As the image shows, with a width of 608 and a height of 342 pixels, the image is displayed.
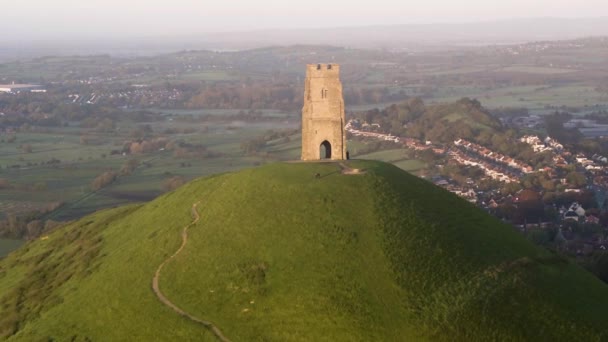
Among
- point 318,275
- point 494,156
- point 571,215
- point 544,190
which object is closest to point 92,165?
point 494,156

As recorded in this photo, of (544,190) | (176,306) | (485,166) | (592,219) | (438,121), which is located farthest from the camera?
(438,121)

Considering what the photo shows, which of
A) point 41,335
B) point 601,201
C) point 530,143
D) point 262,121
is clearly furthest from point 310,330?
point 262,121

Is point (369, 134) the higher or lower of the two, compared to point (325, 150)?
lower

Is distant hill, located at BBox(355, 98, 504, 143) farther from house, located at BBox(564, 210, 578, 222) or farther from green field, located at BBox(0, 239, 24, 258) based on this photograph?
green field, located at BBox(0, 239, 24, 258)

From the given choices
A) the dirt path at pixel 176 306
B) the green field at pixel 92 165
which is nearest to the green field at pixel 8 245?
the green field at pixel 92 165

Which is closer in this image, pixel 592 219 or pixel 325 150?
pixel 325 150

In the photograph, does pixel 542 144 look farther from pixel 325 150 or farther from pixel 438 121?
pixel 325 150

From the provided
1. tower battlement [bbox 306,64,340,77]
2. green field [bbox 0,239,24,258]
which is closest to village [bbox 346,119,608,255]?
tower battlement [bbox 306,64,340,77]
